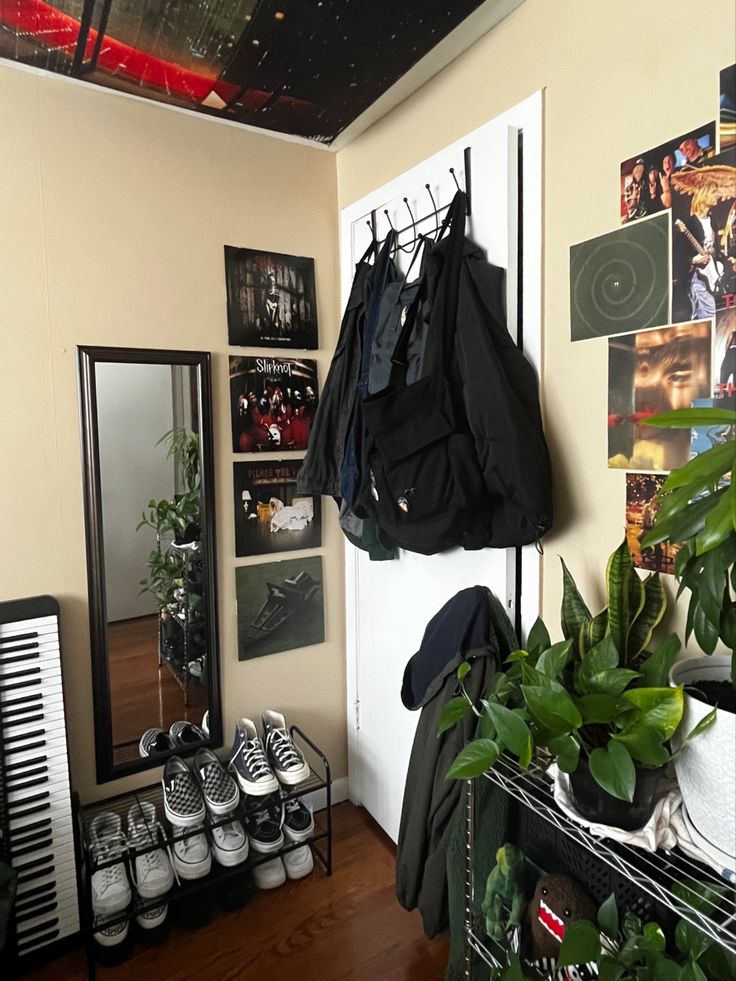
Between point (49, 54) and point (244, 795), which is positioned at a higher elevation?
point (49, 54)

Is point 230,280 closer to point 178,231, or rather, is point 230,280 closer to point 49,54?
point 178,231

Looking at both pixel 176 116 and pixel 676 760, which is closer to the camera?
pixel 676 760

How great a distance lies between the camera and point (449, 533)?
1415 millimetres

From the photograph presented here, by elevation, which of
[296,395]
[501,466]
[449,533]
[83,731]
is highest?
[296,395]

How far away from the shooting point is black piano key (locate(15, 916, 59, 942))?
5.30 feet

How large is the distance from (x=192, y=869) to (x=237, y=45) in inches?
83.7

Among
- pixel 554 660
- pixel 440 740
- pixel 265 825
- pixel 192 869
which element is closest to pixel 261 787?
pixel 265 825

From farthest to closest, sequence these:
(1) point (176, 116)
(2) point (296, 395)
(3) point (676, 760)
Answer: (2) point (296, 395), (1) point (176, 116), (3) point (676, 760)

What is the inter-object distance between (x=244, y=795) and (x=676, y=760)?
55.4 inches

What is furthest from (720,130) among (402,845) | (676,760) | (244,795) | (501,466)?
(244,795)

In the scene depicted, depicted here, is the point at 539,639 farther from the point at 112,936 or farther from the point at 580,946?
the point at 112,936

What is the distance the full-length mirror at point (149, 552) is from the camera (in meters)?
1.82

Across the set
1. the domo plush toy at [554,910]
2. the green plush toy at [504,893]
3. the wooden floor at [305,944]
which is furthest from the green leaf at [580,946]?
the wooden floor at [305,944]

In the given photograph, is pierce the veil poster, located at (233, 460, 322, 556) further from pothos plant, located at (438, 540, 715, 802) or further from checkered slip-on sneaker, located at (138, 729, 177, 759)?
pothos plant, located at (438, 540, 715, 802)
